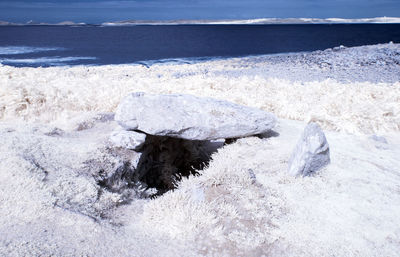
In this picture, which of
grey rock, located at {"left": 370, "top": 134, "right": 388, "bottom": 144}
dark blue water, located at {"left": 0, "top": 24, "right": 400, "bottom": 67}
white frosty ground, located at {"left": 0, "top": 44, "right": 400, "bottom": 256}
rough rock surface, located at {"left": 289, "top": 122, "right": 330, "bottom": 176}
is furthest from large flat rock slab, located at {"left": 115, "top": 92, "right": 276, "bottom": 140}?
dark blue water, located at {"left": 0, "top": 24, "right": 400, "bottom": 67}

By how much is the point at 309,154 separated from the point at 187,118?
2.03m

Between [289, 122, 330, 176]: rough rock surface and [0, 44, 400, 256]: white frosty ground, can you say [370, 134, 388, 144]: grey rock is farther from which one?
[289, 122, 330, 176]: rough rock surface

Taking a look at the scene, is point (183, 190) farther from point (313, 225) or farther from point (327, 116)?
point (327, 116)

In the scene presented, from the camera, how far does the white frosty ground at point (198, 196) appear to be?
11.1 ft

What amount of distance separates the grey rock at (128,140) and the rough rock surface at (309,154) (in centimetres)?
242

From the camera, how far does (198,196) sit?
14.3ft

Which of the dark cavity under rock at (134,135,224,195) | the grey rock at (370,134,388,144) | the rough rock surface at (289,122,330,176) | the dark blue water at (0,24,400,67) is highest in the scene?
the rough rock surface at (289,122,330,176)

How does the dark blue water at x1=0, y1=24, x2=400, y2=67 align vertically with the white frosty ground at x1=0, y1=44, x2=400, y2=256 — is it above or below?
below

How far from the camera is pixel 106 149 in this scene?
5.23 m

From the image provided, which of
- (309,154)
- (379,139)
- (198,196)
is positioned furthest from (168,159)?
(379,139)

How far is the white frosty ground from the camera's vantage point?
3379 mm

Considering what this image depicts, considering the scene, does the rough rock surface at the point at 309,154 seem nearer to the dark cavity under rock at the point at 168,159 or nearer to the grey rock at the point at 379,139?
the dark cavity under rock at the point at 168,159

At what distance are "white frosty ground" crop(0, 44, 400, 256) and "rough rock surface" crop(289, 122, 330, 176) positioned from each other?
0.57ft

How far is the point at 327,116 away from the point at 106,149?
5063 mm
